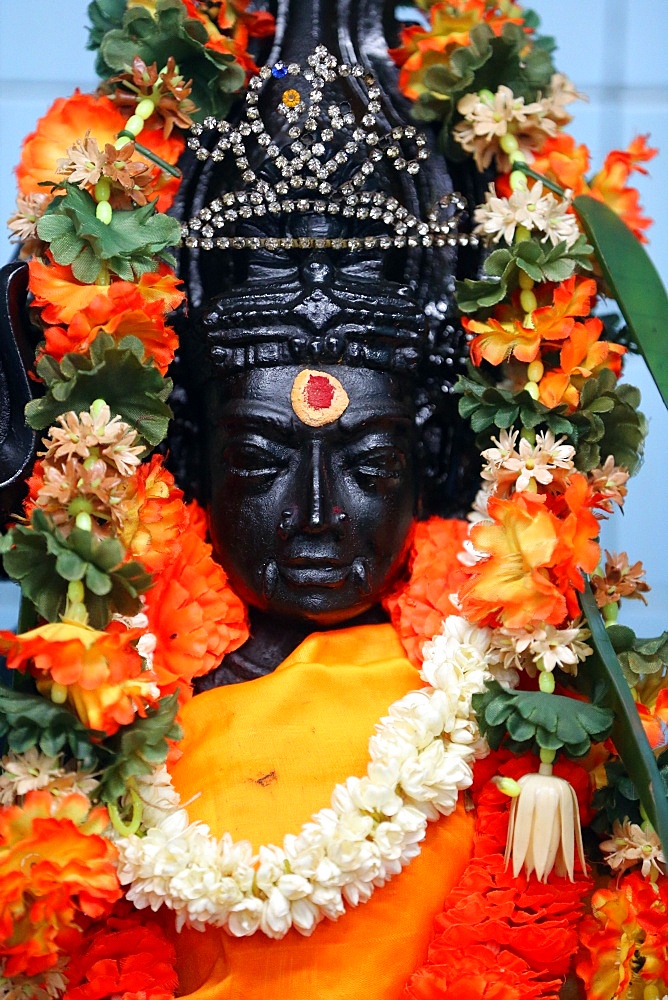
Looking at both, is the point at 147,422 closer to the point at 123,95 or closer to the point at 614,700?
the point at 123,95

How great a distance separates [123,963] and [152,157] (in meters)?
1.05

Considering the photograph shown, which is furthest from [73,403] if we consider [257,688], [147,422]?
[257,688]

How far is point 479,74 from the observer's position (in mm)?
1806

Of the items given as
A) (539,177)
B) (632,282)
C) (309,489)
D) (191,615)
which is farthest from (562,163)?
(191,615)

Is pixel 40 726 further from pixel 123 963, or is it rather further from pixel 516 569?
pixel 516 569

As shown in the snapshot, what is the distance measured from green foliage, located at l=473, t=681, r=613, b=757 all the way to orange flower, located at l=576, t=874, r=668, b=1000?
0.67 feet

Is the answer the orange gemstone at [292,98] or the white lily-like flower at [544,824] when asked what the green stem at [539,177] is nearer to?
the orange gemstone at [292,98]

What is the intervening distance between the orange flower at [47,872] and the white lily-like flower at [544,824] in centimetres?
49

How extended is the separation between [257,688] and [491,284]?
621mm

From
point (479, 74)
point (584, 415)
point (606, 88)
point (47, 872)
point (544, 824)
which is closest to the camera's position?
point (47, 872)

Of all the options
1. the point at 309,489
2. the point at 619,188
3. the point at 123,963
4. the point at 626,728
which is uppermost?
the point at 619,188

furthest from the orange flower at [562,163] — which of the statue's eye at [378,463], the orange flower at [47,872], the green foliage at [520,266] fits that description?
the orange flower at [47,872]

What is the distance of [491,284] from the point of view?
1734mm

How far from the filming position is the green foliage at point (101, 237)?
167cm
